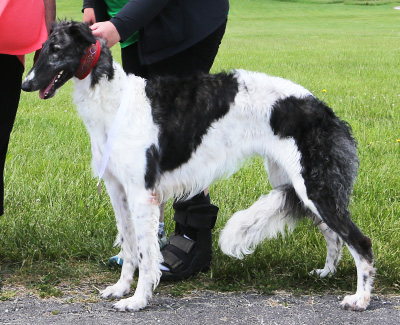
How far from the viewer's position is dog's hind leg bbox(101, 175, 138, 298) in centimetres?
344

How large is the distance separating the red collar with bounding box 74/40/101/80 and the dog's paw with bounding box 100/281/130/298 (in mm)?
1255

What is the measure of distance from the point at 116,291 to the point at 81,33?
1.51 m

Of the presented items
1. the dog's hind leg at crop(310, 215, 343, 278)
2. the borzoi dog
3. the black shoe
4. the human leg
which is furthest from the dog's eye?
the dog's hind leg at crop(310, 215, 343, 278)

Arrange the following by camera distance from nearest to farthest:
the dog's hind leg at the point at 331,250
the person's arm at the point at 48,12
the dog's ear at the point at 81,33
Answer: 1. the dog's ear at the point at 81,33
2. the person's arm at the point at 48,12
3. the dog's hind leg at the point at 331,250

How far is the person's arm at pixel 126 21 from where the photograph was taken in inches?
125

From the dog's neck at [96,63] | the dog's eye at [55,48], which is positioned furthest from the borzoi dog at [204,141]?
the dog's eye at [55,48]

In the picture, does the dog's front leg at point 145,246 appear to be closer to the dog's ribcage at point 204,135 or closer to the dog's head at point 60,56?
the dog's ribcage at point 204,135

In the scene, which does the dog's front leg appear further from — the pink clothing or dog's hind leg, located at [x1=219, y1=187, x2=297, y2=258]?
the pink clothing

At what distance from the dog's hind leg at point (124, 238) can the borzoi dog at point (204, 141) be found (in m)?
0.03

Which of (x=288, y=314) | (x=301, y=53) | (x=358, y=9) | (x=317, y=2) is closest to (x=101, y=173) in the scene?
(x=288, y=314)

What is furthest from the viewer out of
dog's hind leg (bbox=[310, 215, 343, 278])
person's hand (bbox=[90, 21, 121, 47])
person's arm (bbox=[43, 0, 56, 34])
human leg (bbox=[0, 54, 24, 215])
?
dog's hind leg (bbox=[310, 215, 343, 278])

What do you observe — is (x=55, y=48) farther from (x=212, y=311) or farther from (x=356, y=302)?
(x=356, y=302)

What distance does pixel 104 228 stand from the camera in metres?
4.19

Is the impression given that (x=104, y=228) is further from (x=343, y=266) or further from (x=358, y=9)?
(x=358, y=9)
